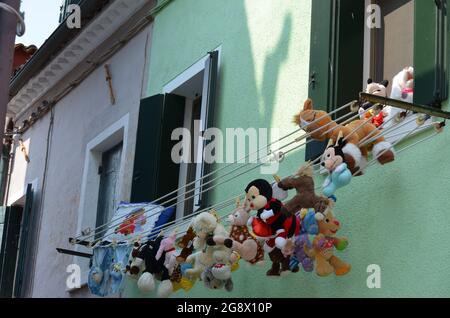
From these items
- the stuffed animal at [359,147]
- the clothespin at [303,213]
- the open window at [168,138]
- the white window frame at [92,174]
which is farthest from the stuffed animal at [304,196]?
the white window frame at [92,174]

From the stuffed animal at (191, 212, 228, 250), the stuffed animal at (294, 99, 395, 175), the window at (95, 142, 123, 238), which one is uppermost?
the window at (95, 142, 123, 238)

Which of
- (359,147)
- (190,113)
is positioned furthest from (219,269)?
(190,113)

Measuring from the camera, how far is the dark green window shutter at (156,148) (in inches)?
341

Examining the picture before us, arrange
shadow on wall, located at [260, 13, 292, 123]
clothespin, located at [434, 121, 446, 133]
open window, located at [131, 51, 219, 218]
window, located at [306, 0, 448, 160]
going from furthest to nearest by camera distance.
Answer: open window, located at [131, 51, 219, 218] < shadow on wall, located at [260, 13, 292, 123] < window, located at [306, 0, 448, 160] < clothespin, located at [434, 121, 446, 133]

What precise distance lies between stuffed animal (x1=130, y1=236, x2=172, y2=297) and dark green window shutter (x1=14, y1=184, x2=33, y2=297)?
529cm

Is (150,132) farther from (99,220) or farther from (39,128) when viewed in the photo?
(39,128)

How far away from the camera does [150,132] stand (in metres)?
8.87

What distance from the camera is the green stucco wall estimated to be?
5461mm

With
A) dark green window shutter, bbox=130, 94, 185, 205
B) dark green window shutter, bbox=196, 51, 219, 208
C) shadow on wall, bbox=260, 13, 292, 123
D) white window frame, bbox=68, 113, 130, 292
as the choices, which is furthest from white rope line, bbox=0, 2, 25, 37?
white window frame, bbox=68, 113, 130, 292

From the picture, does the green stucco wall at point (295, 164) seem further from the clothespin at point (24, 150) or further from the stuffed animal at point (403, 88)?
the clothespin at point (24, 150)

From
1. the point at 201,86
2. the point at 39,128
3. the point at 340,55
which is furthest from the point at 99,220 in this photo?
the point at 340,55

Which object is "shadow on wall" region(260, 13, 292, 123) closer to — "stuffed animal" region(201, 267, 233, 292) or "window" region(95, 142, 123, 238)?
"stuffed animal" region(201, 267, 233, 292)

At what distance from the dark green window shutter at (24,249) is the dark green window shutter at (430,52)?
23.2ft

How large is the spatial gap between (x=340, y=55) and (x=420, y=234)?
1.57m
